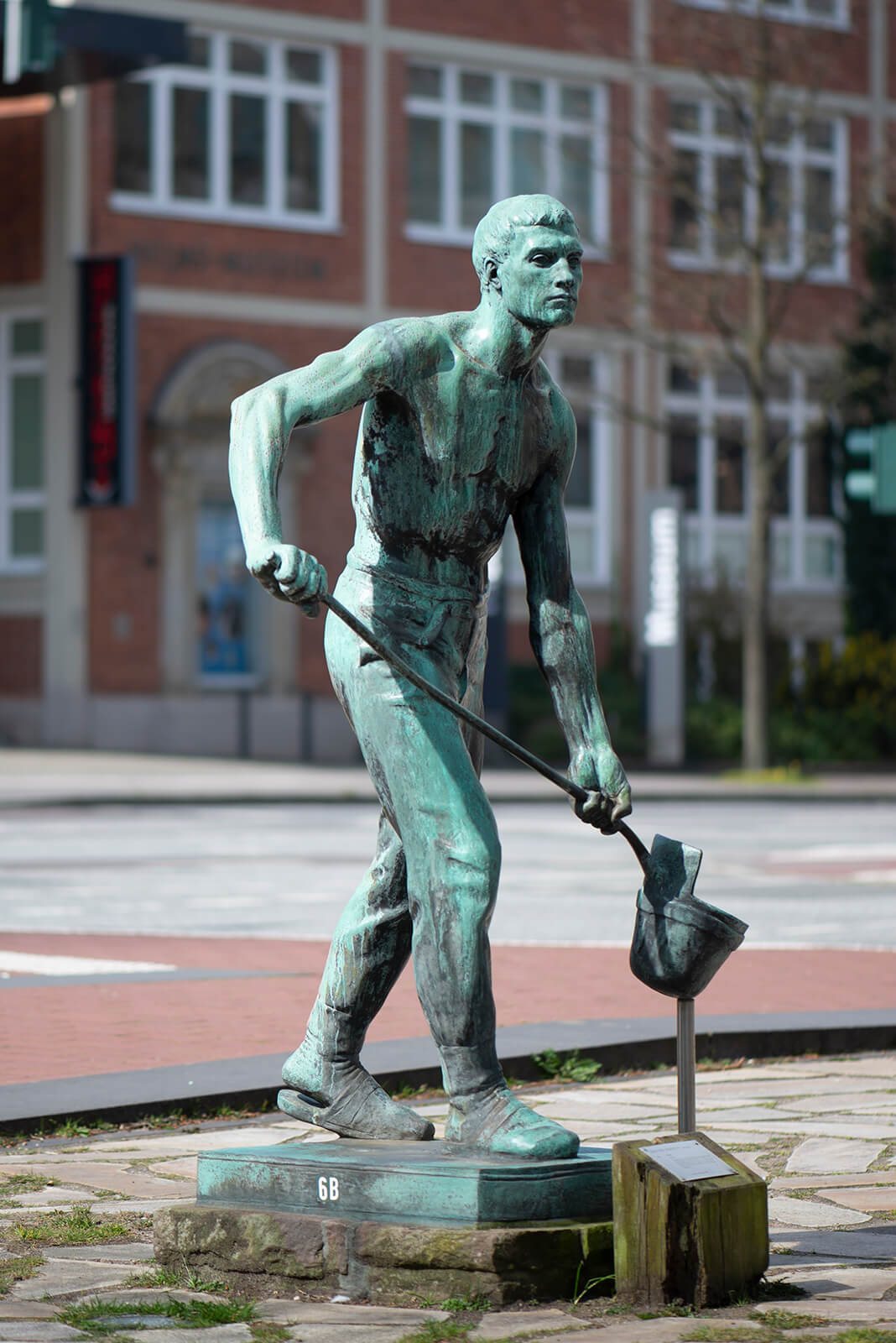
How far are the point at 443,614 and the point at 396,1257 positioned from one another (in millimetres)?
1272

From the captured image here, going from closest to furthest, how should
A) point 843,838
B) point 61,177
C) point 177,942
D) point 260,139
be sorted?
point 177,942 < point 843,838 < point 61,177 < point 260,139

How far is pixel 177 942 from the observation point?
1120cm

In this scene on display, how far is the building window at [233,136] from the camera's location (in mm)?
30812

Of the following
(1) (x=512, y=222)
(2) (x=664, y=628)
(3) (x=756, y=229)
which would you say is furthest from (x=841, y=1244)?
(2) (x=664, y=628)

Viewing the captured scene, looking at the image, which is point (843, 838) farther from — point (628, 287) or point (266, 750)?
point (628, 287)

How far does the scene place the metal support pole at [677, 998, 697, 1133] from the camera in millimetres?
4633

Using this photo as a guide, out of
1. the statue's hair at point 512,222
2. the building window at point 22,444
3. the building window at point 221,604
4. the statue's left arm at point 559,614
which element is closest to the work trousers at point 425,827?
the statue's left arm at point 559,614

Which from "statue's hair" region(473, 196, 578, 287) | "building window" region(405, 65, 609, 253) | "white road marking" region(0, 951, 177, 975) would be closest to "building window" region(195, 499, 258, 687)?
"building window" region(405, 65, 609, 253)

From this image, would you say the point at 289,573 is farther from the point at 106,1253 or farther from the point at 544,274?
the point at 106,1253

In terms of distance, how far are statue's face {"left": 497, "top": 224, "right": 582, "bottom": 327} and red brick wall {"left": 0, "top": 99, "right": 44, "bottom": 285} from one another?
26159 mm

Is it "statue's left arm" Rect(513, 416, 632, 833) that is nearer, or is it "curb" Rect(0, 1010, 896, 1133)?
"statue's left arm" Rect(513, 416, 632, 833)

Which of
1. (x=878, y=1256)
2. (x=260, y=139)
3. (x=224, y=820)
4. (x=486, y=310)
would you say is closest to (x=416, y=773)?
(x=486, y=310)

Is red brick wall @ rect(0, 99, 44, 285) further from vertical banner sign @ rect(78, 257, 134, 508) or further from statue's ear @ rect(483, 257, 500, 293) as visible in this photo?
statue's ear @ rect(483, 257, 500, 293)

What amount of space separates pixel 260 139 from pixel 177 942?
22.6 m
